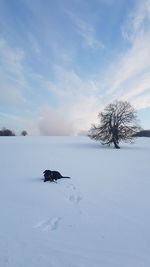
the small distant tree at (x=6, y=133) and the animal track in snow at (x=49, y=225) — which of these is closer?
the animal track in snow at (x=49, y=225)

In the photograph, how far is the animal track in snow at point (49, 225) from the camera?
4.39 metres

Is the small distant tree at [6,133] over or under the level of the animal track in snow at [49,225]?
over

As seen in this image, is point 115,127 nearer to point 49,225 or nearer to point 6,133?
point 49,225

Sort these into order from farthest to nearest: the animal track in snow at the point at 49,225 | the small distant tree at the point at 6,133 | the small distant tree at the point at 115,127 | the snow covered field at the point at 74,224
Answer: the small distant tree at the point at 6,133 → the small distant tree at the point at 115,127 → the animal track in snow at the point at 49,225 → the snow covered field at the point at 74,224

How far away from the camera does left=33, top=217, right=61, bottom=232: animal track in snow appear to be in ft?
14.4

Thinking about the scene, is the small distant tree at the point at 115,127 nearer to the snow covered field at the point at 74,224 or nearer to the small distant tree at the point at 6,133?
the snow covered field at the point at 74,224

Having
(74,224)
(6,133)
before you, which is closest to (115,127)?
(74,224)

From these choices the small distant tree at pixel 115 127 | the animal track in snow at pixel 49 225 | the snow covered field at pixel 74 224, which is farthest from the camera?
the small distant tree at pixel 115 127

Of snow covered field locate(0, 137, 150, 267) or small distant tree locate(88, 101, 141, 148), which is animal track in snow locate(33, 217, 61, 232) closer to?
snow covered field locate(0, 137, 150, 267)

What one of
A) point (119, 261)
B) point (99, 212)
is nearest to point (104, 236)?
point (119, 261)

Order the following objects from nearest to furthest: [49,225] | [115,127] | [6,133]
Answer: [49,225] < [115,127] < [6,133]

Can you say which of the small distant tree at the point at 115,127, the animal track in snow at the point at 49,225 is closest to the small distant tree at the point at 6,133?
the small distant tree at the point at 115,127

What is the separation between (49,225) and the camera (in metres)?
4.55

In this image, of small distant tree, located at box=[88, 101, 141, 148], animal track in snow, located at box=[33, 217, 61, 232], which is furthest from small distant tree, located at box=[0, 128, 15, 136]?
animal track in snow, located at box=[33, 217, 61, 232]
